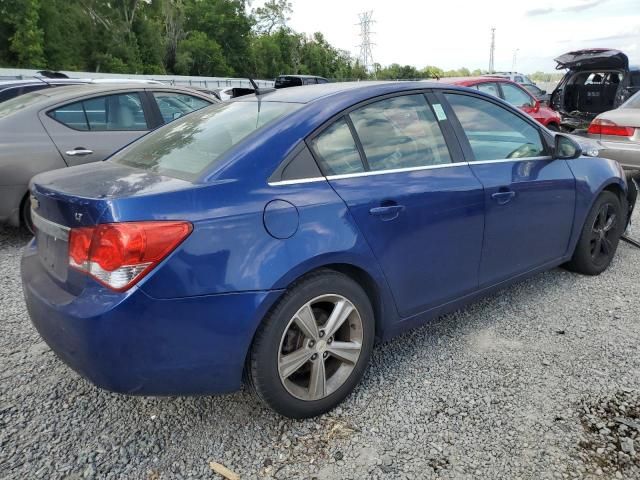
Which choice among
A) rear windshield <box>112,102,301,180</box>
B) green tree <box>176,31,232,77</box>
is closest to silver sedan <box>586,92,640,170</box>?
rear windshield <box>112,102,301,180</box>

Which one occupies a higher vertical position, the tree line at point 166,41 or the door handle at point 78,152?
the tree line at point 166,41

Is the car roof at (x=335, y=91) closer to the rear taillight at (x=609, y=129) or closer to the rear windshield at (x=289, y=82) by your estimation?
the rear taillight at (x=609, y=129)

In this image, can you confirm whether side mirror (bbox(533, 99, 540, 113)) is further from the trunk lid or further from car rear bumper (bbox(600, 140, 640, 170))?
the trunk lid

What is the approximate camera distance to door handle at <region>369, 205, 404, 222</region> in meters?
2.48

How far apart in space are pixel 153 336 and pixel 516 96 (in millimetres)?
9416

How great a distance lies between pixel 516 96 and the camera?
31.9 ft

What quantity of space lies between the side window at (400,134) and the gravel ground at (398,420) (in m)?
1.14

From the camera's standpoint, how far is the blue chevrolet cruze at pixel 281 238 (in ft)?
6.45

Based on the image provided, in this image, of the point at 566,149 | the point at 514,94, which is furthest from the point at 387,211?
the point at 514,94

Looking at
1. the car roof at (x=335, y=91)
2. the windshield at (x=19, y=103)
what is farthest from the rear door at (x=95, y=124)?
the car roof at (x=335, y=91)

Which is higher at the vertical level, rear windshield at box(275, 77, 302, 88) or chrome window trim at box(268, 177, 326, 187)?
rear windshield at box(275, 77, 302, 88)

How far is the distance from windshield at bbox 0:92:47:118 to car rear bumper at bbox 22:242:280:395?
370cm

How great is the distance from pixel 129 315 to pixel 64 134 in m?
3.84

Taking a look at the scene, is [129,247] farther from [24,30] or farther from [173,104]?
[24,30]
